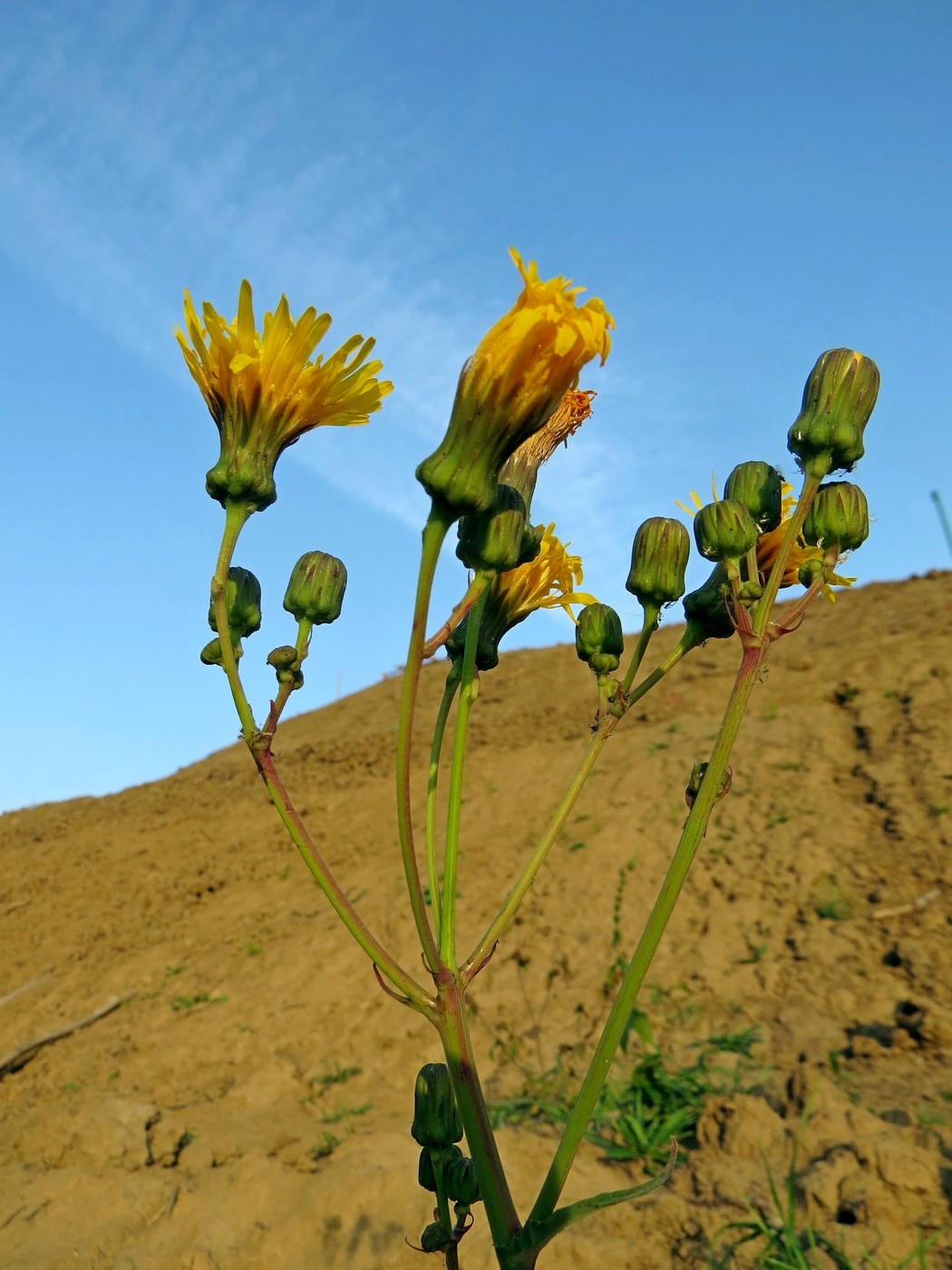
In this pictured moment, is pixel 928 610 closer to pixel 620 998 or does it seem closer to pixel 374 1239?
pixel 374 1239

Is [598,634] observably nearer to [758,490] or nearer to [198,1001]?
[758,490]

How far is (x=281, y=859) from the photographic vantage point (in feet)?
33.7

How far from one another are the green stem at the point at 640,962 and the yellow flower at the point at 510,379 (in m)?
0.41

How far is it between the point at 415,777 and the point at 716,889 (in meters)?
4.77

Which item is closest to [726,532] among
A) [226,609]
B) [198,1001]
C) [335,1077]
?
[226,609]

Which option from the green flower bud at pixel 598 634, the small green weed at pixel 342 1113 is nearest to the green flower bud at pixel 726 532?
the green flower bud at pixel 598 634

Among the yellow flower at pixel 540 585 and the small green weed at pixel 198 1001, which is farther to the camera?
the small green weed at pixel 198 1001

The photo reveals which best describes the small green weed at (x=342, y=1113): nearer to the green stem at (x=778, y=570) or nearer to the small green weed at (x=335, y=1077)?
the small green weed at (x=335, y=1077)

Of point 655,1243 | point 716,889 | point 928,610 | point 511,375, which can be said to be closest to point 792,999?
point 716,889

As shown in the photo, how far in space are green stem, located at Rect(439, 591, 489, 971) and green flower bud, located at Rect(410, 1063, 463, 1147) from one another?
33cm

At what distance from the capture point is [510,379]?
1.25 m

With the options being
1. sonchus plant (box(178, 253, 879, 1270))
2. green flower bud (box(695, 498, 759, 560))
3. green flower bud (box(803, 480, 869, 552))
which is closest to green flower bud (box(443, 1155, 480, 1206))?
sonchus plant (box(178, 253, 879, 1270))

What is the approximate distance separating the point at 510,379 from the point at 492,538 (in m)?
0.20

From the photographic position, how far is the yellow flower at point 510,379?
1219 mm
